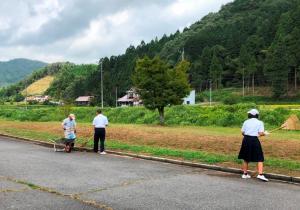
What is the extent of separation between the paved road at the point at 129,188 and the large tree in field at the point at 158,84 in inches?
883

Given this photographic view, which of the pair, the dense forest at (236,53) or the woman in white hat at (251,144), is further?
the dense forest at (236,53)

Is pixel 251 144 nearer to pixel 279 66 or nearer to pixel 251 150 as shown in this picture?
pixel 251 150

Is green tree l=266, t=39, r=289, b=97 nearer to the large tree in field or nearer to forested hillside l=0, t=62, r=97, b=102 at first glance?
the large tree in field

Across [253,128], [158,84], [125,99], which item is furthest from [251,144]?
[125,99]

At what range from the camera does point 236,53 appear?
10112 centimetres

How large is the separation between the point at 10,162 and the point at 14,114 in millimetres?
46047

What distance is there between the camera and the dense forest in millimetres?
79000

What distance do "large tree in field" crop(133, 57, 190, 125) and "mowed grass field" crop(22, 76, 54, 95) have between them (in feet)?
443

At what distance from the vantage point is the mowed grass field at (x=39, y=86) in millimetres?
169000

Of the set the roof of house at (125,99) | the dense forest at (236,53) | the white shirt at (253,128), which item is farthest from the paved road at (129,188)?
the roof of house at (125,99)

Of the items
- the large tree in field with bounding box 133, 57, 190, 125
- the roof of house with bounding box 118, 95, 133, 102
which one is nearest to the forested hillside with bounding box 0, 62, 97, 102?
the roof of house with bounding box 118, 95, 133, 102

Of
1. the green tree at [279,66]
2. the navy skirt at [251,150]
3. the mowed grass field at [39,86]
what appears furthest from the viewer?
the mowed grass field at [39,86]

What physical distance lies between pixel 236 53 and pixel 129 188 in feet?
312

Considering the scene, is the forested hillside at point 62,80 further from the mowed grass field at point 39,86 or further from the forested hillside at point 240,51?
the forested hillside at point 240,51
